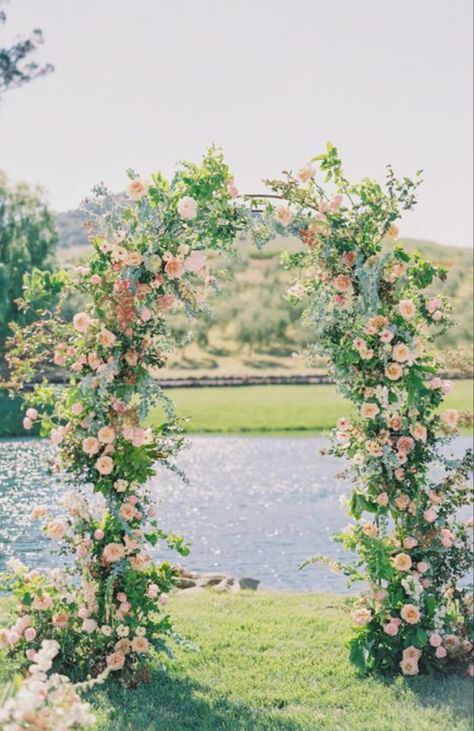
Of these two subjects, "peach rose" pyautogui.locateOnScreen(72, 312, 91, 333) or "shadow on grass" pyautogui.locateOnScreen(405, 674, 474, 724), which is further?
"peach rose" pyautogui.locateOnScreen(72, 312, 91, 333)

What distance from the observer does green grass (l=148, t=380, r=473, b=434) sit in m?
38.1

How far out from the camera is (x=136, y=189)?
7664 millimetres

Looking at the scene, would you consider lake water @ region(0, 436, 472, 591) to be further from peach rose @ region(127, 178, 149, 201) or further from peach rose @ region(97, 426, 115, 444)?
peach rose @ region(127, 178, 149, 201)

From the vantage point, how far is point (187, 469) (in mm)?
28188

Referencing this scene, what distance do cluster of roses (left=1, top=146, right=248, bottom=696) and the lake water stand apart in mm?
419

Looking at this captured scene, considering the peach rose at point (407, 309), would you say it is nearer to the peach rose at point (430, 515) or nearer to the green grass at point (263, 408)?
the peach rose at point (430, 515)

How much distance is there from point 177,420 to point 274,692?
7.14 feet

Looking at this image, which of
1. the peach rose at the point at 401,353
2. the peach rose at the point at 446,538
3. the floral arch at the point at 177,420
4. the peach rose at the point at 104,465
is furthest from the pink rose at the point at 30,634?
the peach rose at the point at 401,353

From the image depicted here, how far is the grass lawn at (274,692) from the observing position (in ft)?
22.6

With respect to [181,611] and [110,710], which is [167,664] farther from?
[181,611]

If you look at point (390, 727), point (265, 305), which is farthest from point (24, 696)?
point (265, 305)

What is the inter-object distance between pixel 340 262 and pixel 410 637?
3.00m

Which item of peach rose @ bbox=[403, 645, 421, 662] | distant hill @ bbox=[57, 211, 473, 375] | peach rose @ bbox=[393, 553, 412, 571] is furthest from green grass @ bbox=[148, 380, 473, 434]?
peach rose @ bbox=[403, 645, 421, 662]

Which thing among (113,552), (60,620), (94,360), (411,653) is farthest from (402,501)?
(60,620)
